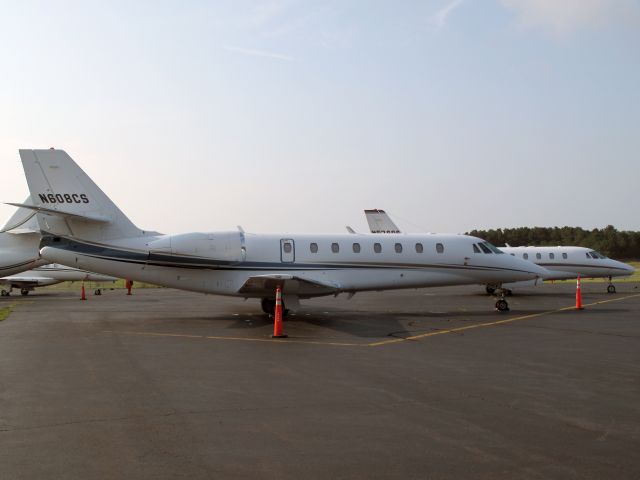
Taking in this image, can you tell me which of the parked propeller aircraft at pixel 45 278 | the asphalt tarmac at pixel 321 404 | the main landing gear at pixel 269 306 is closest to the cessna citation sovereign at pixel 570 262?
the main landing gear at pixel 269 306

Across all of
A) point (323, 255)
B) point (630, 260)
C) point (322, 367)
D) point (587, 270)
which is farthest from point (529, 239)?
point (322, 367)

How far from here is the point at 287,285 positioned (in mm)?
17656

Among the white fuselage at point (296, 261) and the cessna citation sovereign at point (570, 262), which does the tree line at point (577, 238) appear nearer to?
the cessna citation sovereign at point (570, 262)

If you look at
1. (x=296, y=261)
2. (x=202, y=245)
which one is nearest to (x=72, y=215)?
(x=202, y=245)

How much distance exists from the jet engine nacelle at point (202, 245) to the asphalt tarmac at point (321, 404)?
3.57 meters

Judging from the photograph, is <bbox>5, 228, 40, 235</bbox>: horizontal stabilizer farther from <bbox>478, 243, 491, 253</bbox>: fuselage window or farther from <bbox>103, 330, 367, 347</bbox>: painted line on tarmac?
<bbox>478, 243, 491, 253</bbox>: fuselage window

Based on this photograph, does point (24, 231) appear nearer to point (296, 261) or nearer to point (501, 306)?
point (296, 261)

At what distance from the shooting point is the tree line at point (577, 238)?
97.4m

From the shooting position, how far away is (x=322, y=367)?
978 cm

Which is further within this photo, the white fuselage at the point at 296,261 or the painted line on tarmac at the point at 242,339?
the white fuselage at the point at 296,261

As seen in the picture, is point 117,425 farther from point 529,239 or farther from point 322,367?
point 529,239

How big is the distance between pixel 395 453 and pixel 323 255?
14230 mm

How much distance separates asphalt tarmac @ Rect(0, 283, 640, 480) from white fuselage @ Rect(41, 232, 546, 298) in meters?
3.32

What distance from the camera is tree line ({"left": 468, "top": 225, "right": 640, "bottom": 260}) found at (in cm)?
9744
